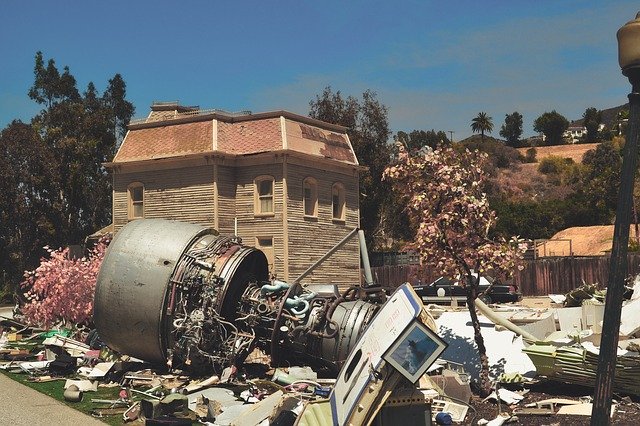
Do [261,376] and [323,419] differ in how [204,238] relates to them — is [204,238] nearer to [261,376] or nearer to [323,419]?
[261,376]

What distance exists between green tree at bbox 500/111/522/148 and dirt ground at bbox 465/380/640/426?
110030mm

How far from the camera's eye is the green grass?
1052cm

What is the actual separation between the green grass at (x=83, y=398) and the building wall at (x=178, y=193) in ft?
50.8

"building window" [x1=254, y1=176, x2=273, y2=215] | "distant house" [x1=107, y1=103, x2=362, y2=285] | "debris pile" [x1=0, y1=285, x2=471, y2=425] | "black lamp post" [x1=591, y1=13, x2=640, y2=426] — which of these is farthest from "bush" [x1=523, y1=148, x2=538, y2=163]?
"black lamp post" [x1=591, y1=13, x2=640, y2=426]

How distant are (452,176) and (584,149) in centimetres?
9669

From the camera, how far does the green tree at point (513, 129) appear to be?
117m

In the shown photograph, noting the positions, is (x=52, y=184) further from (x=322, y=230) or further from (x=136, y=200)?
(x=322, y=230)

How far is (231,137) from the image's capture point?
3036cm

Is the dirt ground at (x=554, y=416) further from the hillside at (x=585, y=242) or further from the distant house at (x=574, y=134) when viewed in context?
the distant house at (x=574, y=134)

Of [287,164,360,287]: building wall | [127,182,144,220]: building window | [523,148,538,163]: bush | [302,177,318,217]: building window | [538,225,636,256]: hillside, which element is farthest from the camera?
[523,148,538,163]: bush

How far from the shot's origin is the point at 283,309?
12953 millimetres

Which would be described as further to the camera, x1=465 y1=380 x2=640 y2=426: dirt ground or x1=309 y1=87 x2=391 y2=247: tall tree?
x1=309 y1=87 x2=391 y2=247: tall tree

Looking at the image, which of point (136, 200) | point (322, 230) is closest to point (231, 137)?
point (136, 200)

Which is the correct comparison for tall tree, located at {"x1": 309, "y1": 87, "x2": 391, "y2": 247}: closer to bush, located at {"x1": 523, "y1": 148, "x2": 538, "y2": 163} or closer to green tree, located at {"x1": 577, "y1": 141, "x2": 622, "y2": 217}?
green tree, located at {"x1": 577, "y1": 141, "x2": 622, "y2": 217}
